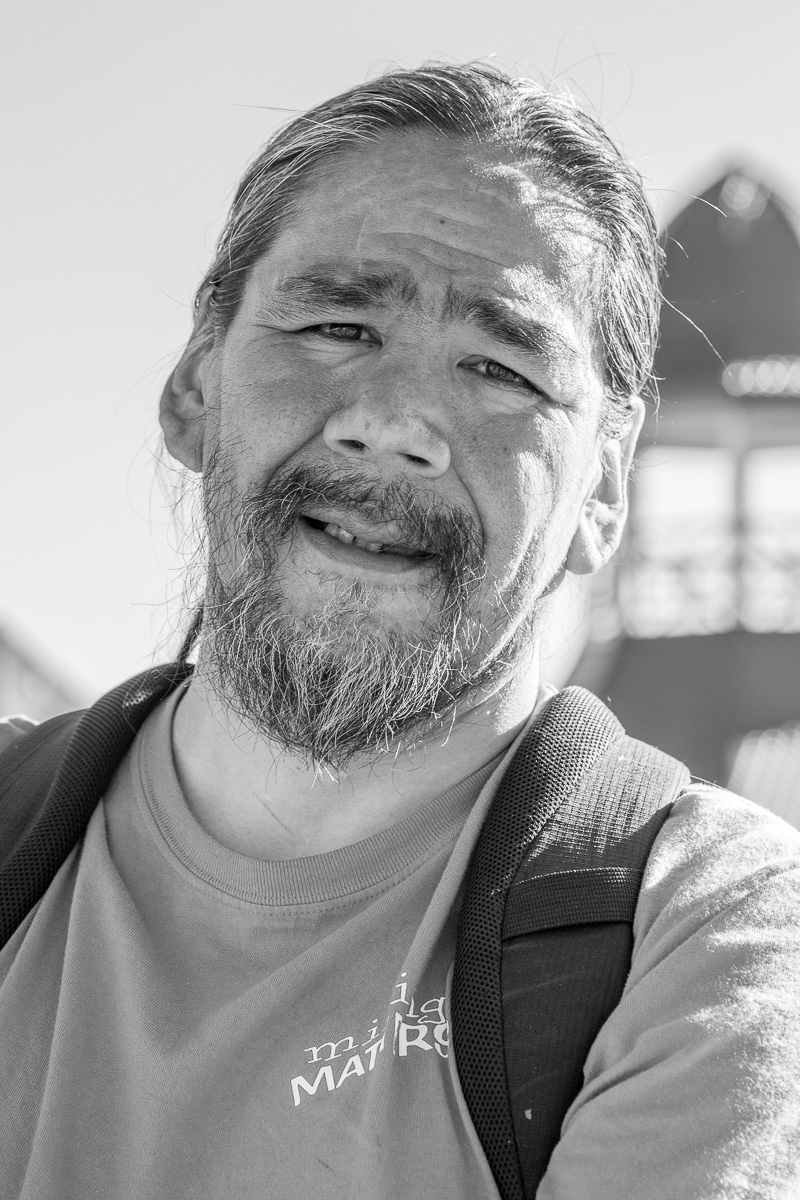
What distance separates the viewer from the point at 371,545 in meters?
2.17

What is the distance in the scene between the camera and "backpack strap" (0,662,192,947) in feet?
7.07

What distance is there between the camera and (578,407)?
95.2 inches

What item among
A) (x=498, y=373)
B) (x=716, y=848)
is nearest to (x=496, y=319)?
(x=498, y=373)

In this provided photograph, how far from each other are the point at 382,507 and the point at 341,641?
0.21 meters

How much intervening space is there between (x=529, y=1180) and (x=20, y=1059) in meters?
0.73

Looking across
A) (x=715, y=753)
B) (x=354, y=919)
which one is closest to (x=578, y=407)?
(x=354, y=919)

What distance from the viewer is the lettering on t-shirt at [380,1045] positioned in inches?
73.2

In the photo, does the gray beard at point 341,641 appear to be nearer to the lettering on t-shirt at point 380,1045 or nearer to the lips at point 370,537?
the lips at point 370,537

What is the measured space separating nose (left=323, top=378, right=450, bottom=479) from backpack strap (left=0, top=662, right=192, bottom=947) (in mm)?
649

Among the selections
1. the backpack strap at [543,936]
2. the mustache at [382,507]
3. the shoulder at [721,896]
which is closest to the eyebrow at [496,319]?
the mustache at [382,507]

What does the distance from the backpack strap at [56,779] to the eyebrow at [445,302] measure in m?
0.74

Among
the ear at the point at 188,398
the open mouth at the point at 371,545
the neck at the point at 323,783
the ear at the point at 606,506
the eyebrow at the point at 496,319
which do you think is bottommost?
the neck at the point at 323,783

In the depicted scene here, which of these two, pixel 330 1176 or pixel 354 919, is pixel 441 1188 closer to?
pixel 330 1176

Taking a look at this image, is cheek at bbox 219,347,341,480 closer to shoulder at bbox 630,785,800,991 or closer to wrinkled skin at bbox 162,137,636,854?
wrinkled skin at bbox 162,137,636,854
